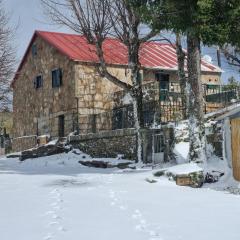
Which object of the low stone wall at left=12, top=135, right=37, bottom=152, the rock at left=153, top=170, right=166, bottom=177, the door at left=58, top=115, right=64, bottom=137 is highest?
the door at left=58, top=115, right=64, bottom=137

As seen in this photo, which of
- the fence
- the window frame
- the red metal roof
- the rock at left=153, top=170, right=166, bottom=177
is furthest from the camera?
the window frame

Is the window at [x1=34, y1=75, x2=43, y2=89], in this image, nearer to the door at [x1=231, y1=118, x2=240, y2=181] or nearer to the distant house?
the distant house

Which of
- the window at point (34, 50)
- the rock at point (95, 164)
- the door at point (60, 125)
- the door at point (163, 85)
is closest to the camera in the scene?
the rock at point (95, 164)

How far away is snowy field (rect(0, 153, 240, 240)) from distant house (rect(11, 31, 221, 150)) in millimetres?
11064

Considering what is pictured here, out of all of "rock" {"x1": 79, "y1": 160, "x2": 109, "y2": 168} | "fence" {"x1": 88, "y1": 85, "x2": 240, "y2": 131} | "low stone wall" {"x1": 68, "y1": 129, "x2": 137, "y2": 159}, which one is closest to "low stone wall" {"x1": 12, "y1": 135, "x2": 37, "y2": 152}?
"fence" {"x1": 88, "y1": 85, "x2": 240, "y2": 131}

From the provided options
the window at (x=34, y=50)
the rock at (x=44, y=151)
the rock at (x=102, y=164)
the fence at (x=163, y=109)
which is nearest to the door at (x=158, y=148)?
the rock at (x=102, y=164)

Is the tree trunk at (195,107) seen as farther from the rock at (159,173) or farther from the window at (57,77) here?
the window at (57,77)

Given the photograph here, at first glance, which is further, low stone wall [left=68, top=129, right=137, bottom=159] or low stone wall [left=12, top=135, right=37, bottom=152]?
low stone wall [left=12, top=135, right=37, bottom=152]

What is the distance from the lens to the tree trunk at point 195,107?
15.6 metres

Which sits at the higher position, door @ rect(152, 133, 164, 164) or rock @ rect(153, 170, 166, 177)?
door @ rect(152, 133, 164, 164)

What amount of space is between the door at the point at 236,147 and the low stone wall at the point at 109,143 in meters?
7.24

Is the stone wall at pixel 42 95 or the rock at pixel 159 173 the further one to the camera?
the stone wall at pixel 42 95

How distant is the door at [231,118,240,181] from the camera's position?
14.1m

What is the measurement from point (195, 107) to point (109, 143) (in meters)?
7.99
